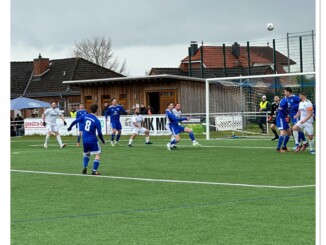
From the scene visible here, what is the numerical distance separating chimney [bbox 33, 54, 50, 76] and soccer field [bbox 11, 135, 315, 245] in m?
54.6

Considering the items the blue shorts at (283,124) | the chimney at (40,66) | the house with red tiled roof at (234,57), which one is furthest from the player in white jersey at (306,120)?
the chimney at (40,66)

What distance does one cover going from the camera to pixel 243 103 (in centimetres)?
3694

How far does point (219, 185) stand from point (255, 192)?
1.51 meters

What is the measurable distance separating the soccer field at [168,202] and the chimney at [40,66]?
54.6 meters

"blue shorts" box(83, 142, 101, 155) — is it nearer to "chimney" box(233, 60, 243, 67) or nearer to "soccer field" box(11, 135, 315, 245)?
"soccer field" box(11, 135, 315, 245)

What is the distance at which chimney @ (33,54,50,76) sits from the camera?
73938mm

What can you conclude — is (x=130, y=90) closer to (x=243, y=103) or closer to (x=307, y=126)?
(x=243, y=103)

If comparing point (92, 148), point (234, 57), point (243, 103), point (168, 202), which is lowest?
point (168, 202)

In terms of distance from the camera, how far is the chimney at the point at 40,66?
73.9 meters

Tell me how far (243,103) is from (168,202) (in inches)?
1042

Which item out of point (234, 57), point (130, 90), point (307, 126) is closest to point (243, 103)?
point (130, 90)

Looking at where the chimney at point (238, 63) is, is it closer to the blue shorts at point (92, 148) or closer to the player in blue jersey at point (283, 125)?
the player in blue jersey at point (283, 125)

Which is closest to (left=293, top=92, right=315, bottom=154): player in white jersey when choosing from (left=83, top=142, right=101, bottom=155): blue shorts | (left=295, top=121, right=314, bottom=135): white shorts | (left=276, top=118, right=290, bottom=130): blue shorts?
(left=295, top=121, right=314, bottom=135): white shorts
